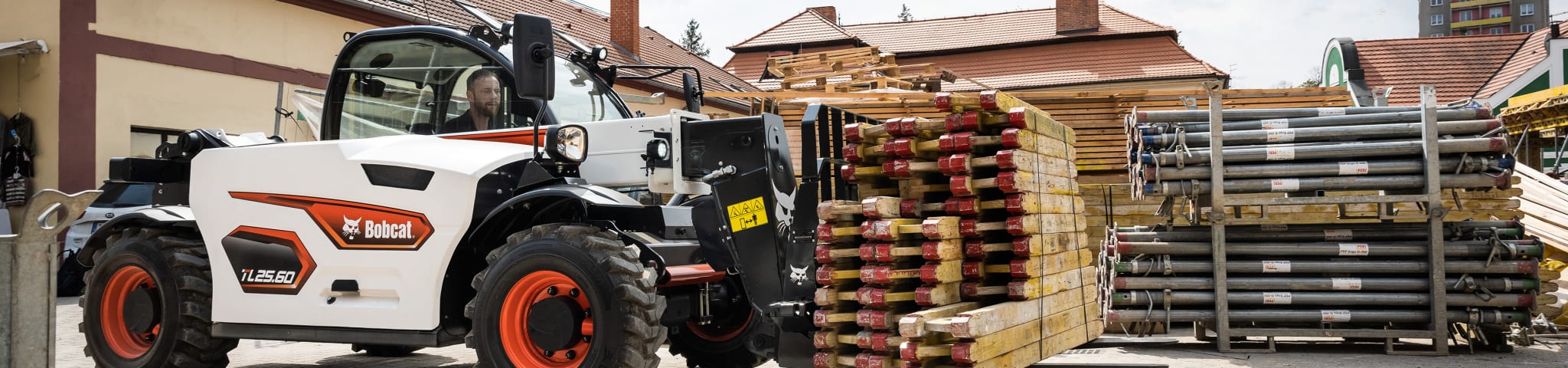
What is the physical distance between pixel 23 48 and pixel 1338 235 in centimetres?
1470

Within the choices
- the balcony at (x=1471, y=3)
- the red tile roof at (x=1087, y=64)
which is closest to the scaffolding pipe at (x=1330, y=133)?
the red tile roof at (x=1087, y=64)

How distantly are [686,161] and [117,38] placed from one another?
12239mm

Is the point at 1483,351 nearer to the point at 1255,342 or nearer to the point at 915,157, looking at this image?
the point at 1255,342

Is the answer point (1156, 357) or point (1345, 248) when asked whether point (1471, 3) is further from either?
point (1156, 357)

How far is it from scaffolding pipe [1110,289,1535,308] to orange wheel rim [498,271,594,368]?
4.87m

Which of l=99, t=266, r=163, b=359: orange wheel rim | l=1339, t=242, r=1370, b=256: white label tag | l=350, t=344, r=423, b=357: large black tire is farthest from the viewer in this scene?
l=1339, t=242, r=1370, b=256: white label tag

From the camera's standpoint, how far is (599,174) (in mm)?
7012

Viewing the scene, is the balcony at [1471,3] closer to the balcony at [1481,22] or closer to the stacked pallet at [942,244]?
the balcony at [1481,22]

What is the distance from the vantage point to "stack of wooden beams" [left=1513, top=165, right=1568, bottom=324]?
33.6 ft

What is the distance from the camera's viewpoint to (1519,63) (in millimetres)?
33844

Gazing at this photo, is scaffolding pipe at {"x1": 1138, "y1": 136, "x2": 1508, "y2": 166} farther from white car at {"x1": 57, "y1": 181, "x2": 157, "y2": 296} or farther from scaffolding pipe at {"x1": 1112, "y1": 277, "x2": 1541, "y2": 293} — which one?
white car at {"x1": 57, "y1": 181, "x2": 157, "y2": 296}

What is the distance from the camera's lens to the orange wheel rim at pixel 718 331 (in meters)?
7.46

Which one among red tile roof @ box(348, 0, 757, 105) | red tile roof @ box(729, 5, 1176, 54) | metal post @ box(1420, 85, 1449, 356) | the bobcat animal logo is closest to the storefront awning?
red tile roof @ box(348, 0, 757, 105)

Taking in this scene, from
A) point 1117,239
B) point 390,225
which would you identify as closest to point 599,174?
point 390,225
